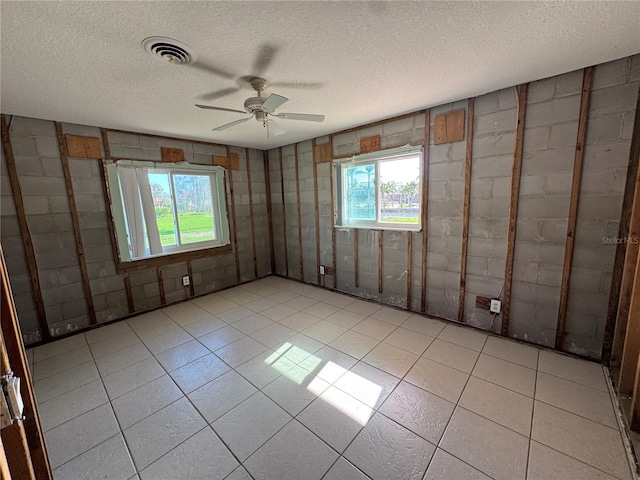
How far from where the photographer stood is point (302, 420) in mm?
1723

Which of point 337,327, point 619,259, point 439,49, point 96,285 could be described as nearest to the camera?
point 439,49

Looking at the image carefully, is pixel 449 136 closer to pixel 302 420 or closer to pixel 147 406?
pixel 302 420

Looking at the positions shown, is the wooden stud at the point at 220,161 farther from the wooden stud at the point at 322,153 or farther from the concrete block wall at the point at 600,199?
the concrete block wall at the point at 600,199

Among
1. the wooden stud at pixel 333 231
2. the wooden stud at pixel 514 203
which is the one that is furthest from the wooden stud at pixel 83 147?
the wooden stud at pixel 514 203

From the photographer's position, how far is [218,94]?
7.25ft

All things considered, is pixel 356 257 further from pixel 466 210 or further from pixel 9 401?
pixel 9 401

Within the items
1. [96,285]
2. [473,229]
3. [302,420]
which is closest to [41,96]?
[96,285]

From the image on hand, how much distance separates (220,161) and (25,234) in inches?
92.0

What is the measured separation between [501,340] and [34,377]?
4.18m

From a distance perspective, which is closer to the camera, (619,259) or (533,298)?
(619,259)

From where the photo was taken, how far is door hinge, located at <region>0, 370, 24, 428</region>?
59 cm

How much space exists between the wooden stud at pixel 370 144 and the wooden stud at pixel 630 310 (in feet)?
7.15

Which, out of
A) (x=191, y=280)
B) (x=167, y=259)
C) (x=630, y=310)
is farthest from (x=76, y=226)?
(x=630, y=310)

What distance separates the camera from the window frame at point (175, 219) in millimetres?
3160
